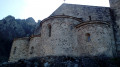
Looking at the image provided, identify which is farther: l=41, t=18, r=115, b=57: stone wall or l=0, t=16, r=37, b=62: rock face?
l=0, t=16, r=37, b=62: rock face

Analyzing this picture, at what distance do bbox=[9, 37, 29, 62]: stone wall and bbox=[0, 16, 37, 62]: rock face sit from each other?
35.9 ft

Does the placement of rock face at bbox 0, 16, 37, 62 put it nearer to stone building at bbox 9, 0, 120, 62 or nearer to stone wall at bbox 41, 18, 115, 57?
stone building at bbox 9, 0, 120, 62

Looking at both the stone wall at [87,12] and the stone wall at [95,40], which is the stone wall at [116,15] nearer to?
the stone wall at [87,12]

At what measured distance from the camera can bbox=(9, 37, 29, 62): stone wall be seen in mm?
17328

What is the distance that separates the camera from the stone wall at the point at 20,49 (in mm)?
17328

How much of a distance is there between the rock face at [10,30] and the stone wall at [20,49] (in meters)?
10.9

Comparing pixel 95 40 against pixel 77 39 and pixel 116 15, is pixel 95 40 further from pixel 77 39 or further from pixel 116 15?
pixel 116 15

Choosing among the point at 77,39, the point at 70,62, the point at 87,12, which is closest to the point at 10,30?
the point at 87,12

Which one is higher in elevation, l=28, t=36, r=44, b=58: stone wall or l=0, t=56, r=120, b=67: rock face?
l=28, t=36, r=44, b=58: stone wall

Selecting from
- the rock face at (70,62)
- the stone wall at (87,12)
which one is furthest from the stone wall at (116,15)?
the rock face at (70,62)

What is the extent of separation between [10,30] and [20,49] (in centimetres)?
1357

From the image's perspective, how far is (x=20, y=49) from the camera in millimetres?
17547

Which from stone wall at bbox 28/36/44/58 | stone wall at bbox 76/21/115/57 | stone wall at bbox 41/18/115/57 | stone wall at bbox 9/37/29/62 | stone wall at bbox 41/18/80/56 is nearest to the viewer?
stone wall at bbox 76/21/115/57

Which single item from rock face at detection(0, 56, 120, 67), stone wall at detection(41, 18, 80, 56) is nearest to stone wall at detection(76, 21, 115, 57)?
rock face at detection(0, 56, 120, 67)
